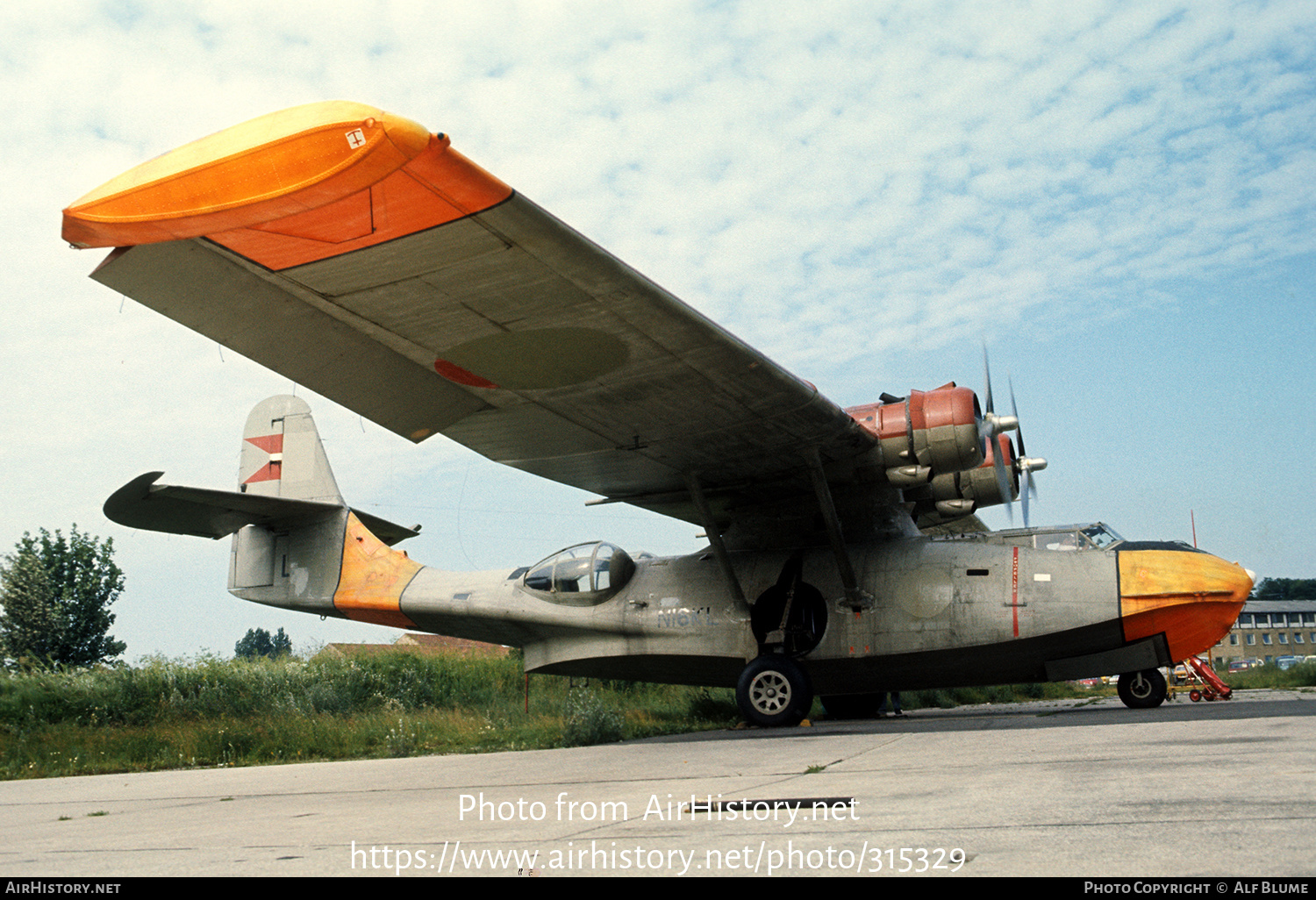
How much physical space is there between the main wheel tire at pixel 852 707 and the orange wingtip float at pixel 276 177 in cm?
1089

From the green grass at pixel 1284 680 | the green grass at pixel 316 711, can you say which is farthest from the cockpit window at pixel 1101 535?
the green grass at pixel 1284 680

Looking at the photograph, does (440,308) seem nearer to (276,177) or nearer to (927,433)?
(276,177)

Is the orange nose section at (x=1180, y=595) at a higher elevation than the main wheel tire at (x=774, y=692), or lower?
higher

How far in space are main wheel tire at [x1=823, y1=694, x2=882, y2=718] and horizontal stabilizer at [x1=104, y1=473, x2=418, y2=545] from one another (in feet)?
23.8

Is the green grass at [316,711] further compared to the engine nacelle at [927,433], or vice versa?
the green grass at [316,711]

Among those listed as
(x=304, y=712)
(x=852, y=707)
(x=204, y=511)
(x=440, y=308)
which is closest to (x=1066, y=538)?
(x=852, y=707)

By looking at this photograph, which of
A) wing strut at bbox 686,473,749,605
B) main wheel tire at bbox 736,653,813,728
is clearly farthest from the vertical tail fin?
main wheel tire at bbox 736,653,813,728

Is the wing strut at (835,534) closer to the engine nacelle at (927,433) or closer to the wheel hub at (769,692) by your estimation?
the engine nacelle at (927,433)

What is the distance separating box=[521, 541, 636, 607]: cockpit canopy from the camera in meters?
12.3

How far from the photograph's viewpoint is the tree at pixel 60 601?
1366 inches

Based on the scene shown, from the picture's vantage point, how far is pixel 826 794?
14.9 feet

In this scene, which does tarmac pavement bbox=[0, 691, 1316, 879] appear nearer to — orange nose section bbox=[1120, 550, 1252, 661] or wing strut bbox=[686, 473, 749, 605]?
orange nose section bbox=[1120, 550, 1252, 661]

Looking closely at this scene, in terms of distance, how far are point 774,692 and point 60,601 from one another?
3690 centimetres

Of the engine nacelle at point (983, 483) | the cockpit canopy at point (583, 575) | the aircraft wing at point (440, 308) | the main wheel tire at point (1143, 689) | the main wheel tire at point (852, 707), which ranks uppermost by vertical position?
the aircraft wing at point (440, 308)
